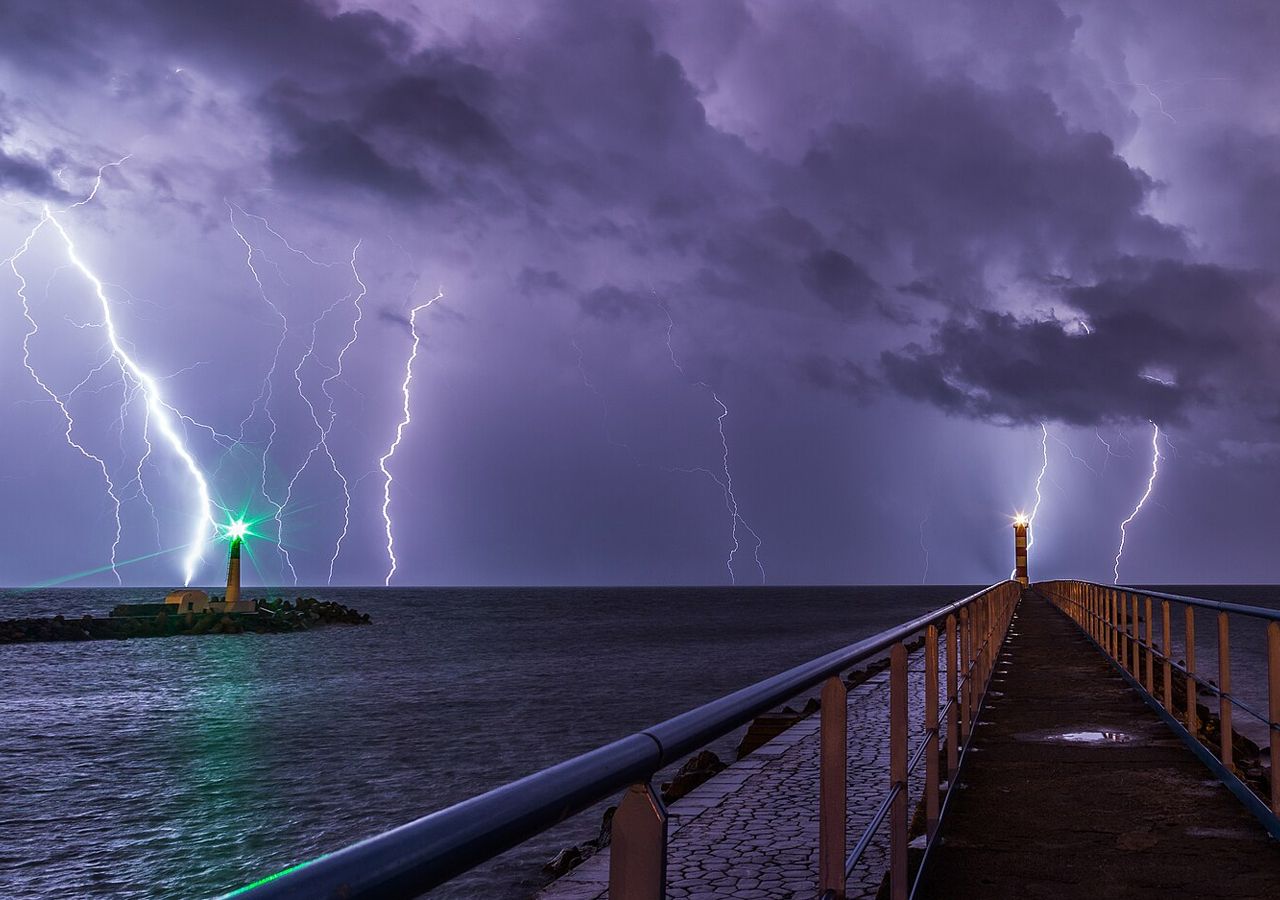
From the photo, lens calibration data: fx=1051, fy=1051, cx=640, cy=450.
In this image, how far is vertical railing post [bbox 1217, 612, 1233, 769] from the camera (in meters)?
5.74

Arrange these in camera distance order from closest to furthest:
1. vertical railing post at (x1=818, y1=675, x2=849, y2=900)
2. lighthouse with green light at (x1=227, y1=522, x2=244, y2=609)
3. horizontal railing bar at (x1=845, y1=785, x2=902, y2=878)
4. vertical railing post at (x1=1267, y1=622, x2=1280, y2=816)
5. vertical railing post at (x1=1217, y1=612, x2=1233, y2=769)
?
vertical railing post at (x1=818, y1=675, x2=849, y2=900), horizontal railing bar at (x1=845, y1=785, x2=902, y2=878), vertical railing post at (x1=1267, y1=622, x2=1280, y2=816), vertical railing post at (x1=1217, y1=612, x2=1233, y2=769), lighthouse with green light at (x1=227, y1=522, x2=244, y2=609)

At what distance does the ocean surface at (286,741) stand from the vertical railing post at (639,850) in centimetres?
890

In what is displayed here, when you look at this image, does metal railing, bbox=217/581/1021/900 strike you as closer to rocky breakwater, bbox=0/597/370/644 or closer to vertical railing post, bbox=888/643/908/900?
vertical railing post, bbox=888/643/908/900

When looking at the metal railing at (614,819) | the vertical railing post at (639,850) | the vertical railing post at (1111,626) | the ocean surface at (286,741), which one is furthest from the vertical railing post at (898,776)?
the vertical railing post at (1111,626)

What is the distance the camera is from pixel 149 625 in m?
66.5

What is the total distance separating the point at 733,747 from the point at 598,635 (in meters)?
42.3

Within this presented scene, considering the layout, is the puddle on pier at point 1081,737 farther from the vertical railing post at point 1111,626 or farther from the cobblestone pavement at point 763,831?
the vertical railing post at point 1111,626

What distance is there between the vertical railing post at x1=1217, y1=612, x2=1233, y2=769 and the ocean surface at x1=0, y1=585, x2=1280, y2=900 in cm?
600

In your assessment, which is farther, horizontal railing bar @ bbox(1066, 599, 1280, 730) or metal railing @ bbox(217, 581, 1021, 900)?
horizontal railing bar @ bbox(1066, 599, 1280, 730)

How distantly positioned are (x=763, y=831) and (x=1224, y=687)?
2669mm

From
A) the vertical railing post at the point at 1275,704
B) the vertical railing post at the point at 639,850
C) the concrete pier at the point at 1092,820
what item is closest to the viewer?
the vertical railing post at the point at 639,850

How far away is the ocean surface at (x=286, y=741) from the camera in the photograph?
41.8 feet

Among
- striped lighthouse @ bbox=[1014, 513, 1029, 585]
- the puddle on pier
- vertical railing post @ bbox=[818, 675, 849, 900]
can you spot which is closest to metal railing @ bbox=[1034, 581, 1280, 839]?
the puddle on pier

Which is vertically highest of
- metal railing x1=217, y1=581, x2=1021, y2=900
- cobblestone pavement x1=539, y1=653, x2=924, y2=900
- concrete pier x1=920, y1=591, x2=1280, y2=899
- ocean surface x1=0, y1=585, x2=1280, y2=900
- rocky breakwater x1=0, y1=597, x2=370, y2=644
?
metal railing x1=217, y1=581, x2=1021, y2=900
